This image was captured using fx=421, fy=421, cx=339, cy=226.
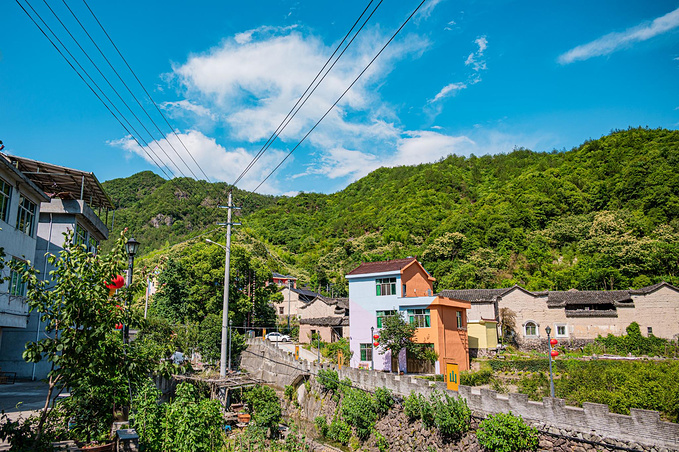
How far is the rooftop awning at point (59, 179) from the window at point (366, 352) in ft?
59.2

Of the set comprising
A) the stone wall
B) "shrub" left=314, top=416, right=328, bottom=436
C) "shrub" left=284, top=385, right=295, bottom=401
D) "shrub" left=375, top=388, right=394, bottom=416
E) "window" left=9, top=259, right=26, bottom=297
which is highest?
"window" left=9, top=259, right=26, bottom=297

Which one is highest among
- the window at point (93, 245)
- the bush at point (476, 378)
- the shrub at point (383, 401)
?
the window at point (93, 245)

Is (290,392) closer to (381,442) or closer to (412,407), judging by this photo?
(381,442)

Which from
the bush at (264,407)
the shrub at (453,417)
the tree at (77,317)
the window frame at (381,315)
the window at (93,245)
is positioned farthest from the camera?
the window frame at (381,315)

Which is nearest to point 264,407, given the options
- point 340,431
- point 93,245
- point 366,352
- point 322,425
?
point 322,425

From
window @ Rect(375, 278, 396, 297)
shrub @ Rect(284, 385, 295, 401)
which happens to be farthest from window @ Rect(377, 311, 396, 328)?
shrub @ Rect(284, 385, 295, 401)

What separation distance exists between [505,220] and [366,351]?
36756 millimetres

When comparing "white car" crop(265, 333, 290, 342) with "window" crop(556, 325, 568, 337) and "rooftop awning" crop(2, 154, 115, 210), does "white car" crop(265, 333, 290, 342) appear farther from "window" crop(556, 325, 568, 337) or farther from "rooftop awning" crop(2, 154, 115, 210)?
"window" crop(556, 325, 568, 337)

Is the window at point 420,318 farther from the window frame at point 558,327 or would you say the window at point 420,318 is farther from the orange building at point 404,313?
the window frame at point 558,327

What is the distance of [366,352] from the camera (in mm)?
27406

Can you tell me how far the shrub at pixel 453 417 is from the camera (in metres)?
15.2

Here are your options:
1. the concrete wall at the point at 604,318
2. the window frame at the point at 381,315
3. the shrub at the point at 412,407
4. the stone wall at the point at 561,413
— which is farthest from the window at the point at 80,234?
the concrete wall at the point at 604,318

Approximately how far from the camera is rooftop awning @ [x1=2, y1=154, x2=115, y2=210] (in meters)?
18.9

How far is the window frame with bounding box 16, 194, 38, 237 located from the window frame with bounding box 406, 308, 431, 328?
63.7ft
